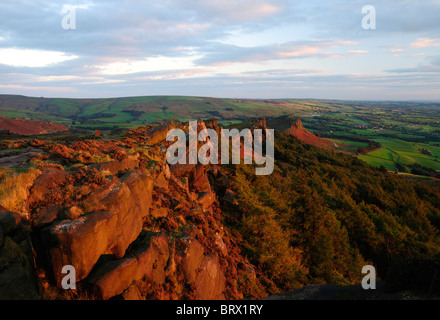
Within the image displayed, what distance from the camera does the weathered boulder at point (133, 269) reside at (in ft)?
30.3

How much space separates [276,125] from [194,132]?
95384 millimetres

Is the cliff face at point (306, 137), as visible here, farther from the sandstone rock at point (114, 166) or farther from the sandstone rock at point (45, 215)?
the sandstone rock at point (45, 215)

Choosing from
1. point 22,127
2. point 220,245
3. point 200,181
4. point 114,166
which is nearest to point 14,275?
point 114,166

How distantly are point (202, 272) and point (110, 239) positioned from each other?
21.3ft

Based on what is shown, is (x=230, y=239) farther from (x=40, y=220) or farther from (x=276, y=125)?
(x=276, y=125)

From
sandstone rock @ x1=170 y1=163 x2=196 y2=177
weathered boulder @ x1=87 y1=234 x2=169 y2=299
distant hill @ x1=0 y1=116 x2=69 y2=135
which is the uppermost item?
distant hill @ x1=0 y1=116 x2=69 y2=135

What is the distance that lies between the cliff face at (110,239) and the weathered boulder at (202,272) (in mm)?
56

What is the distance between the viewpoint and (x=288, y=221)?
26797 mm

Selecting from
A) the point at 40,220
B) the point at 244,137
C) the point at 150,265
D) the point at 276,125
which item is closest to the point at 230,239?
the point at 150,265

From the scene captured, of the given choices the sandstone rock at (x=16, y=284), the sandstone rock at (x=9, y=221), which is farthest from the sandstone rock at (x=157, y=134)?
the sandstone rock at (x=16, y=284)

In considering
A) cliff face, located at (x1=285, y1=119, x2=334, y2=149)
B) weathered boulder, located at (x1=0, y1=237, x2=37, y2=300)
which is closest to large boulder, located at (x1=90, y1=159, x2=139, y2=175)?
weathered boulder, located at (x1=0, y1=237, x2=37, y2=300)

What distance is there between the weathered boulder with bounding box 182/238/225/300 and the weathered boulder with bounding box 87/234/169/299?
5.53 ft

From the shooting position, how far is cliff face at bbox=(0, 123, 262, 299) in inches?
347

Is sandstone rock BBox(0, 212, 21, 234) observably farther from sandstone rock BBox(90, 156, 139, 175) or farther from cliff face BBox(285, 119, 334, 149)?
cliff face BBox(285, 119, 334, 149)
